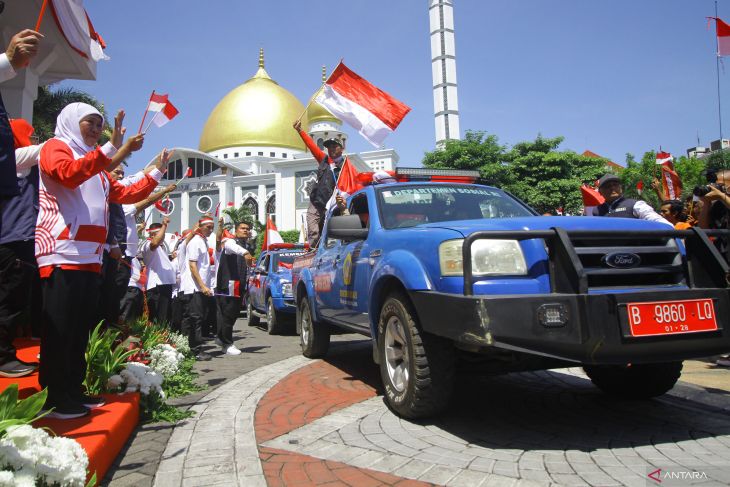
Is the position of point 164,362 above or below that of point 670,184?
below

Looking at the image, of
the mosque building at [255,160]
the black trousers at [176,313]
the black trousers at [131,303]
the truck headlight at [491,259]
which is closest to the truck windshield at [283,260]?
the black trousers at [176,313]

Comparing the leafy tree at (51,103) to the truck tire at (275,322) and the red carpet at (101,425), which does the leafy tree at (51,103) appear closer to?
the truck tire at (275,322)

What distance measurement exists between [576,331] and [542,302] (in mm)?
232

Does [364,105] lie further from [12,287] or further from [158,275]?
[12,287]

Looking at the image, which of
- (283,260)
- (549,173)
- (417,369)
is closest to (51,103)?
(283,260)

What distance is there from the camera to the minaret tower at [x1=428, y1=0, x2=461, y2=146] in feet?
213

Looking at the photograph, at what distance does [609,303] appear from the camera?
276cm

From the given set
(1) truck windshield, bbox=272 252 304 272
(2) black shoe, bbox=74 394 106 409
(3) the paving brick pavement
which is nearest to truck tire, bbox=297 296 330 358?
(3) the paving brick pavement

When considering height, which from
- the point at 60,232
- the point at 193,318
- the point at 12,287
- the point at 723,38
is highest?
the point at 723,38

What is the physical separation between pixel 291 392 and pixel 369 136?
4.28 meters

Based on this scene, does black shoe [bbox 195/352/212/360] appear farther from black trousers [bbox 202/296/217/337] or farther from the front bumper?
the front bumper

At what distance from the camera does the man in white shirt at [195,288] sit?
23.2 feet

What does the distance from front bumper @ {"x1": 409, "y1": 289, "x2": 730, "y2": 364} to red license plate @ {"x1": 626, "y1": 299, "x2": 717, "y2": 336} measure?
3 centimetres

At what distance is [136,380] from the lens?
3.96 meters
